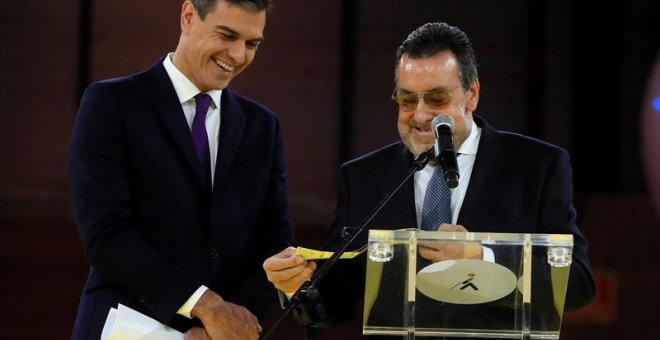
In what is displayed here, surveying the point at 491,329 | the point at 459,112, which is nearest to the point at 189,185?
the point at 459,112

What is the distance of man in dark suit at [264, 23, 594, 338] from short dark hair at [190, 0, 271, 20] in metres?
0.36

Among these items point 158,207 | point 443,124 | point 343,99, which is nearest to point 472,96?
point 443,124

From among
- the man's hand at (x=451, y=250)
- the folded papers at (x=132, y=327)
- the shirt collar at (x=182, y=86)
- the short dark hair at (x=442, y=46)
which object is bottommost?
the folded papers at (x=132, y=327)

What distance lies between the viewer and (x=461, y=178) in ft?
7.82

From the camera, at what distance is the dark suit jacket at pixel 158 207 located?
2205mm

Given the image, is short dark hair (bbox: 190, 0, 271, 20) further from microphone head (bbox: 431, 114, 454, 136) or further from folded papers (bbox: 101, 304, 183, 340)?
folded papers (bbox: 101, 304, 183, 340)

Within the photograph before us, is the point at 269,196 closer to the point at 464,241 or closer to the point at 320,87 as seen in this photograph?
the point at 464,241

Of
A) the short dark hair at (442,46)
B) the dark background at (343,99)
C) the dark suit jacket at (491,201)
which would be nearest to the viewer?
the dark suit jacket at (491,201)

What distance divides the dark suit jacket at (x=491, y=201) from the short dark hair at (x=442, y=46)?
149 millimetres

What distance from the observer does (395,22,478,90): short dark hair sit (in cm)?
239

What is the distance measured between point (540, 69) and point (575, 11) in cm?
27

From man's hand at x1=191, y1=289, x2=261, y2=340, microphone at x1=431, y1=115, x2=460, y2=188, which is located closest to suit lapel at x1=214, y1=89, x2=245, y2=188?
man's hand at x1=191, y1=289, x2=261, y2=340

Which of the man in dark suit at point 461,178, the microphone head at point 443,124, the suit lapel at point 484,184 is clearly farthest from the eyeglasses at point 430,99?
the microphone head at point 443,124

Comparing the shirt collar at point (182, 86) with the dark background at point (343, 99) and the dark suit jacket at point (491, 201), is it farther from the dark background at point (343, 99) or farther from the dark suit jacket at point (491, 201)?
the dark background at point (343, 99)
